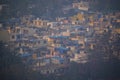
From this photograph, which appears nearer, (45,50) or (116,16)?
(45,50)

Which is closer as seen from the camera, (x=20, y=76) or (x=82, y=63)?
(x=20, y=76)

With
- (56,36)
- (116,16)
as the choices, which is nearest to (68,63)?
(56,36)

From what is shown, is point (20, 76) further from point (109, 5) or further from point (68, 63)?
point (109, 5)

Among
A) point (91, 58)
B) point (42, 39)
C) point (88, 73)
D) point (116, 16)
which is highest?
point (116, 16)

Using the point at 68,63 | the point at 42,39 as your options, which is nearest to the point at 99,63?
the point at 68,63

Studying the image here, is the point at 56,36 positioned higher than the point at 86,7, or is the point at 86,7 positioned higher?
the point at 86,7

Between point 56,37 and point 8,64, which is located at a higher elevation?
point 56,37

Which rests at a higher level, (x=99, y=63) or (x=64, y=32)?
(x=64, y=32)

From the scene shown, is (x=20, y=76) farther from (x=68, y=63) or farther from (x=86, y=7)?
(x=86, y=7)

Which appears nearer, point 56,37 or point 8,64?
point 8,64
